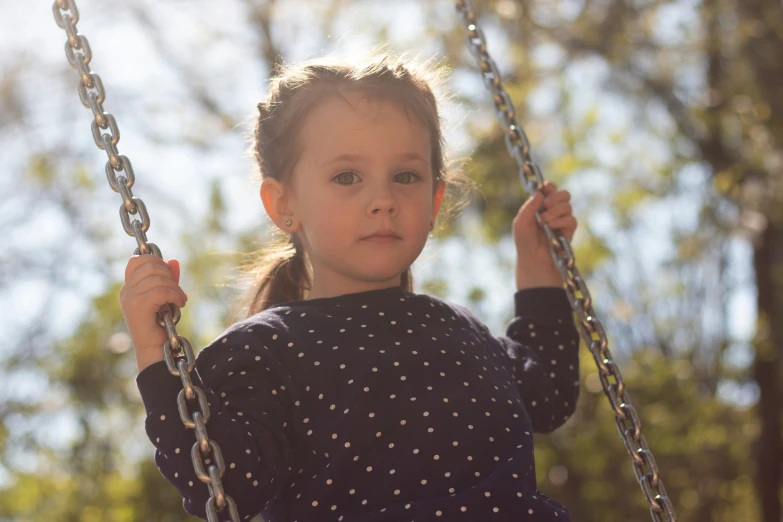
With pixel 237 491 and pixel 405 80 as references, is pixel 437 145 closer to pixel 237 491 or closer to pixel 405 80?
pixel 405 80

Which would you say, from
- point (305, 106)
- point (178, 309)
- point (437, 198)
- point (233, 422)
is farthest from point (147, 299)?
point (437, 198)

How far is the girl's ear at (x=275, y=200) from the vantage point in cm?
189

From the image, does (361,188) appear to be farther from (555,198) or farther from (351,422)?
(555,198)

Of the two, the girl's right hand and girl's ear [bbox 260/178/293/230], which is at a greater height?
girl's ear [bbox 260/178/293/230]

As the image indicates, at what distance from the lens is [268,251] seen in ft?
7.34

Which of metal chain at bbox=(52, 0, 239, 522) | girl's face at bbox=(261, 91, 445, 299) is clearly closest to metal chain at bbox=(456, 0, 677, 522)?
girl's face at bbox=(261, 91, 445, 299)

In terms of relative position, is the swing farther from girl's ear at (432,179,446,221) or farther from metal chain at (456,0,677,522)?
girl's ear at (432,179,446,221)

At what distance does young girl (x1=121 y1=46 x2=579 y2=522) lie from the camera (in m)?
1.51

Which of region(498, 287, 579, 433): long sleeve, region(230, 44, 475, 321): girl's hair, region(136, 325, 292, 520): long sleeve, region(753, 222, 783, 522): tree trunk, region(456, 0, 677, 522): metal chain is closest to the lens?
region(136, 325, 292, 520): long sleeve

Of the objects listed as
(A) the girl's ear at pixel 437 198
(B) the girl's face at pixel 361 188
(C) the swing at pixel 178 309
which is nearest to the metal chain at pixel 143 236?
(C) the swing at pixel 178 309

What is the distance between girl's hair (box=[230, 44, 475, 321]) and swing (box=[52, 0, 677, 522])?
140 mm

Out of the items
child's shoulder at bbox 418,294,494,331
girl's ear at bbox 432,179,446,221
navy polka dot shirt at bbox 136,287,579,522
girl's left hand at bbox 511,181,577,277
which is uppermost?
girl's ear at bbox 432,179,446,221

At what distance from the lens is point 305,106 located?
1.85 metres

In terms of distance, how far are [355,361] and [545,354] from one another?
0.60 m
